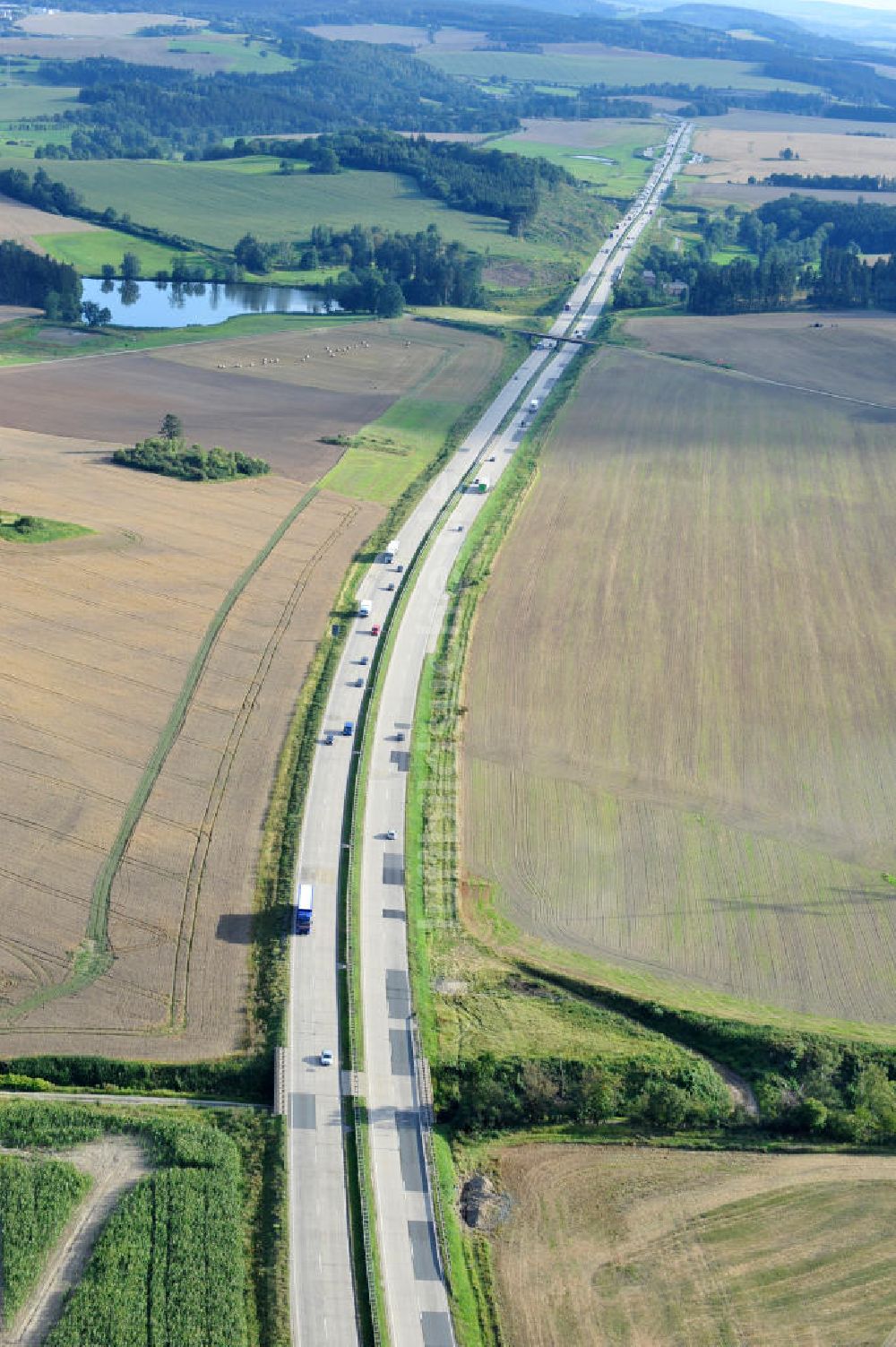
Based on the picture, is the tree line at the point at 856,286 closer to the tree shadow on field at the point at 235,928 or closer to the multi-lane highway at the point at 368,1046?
the multi-lane highway at the point at 368,1046

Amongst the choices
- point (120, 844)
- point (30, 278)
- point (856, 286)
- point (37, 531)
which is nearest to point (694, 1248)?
point (120, 844)

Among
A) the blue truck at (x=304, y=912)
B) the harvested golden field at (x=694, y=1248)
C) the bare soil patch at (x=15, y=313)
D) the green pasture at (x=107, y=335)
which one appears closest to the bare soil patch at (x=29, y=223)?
the bare soil patch at (x=15, y=313)

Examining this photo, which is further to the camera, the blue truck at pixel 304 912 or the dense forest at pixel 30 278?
the dense forest at pixel 30 278

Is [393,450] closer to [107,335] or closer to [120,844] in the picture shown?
[107,335]

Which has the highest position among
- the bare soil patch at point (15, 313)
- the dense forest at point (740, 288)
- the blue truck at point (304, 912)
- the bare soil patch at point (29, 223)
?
the bare soil patch at point (29, 223)

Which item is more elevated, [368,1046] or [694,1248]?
[368,1046]

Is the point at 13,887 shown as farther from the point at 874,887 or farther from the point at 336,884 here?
the point at 874,887
